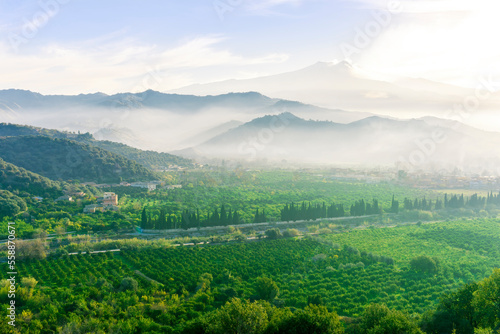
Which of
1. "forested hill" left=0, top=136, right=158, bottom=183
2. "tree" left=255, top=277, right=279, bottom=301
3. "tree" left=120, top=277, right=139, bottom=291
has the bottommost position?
"tree" left=120, top=277, right=139, bottom=291

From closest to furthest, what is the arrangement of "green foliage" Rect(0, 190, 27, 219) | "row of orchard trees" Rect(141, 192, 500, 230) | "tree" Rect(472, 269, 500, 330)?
"tree" Rect(472, 269, 500, 330), "row of orchard trees" Rect(141, 192, 500, 230), "green foliage" Rect(0, 190, 27, 219)

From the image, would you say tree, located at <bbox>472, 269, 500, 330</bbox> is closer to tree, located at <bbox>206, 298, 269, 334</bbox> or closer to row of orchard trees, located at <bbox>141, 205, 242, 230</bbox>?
tree, located at <bbox>206, 298, 269, 334</bbox>

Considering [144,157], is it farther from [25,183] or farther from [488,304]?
[488,304]

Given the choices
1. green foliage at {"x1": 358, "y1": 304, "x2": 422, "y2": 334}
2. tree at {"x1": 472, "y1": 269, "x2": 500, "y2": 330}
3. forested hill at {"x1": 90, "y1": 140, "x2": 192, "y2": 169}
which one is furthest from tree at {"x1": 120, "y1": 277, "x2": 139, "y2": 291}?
forested hill at {"x1": 90, "y1": 140, "x2": 192, "y2": 169}

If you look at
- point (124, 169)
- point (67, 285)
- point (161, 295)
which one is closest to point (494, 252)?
point (161, 295)

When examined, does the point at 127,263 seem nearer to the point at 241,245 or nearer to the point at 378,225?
the point at 241,245

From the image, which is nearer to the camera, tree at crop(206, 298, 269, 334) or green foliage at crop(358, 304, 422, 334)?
green foliage at crop(358, 304, 422, 334)

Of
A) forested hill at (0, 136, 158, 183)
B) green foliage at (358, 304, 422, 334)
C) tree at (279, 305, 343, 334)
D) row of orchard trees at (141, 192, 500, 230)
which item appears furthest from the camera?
forested hill at (0, 136, 158, 183)
